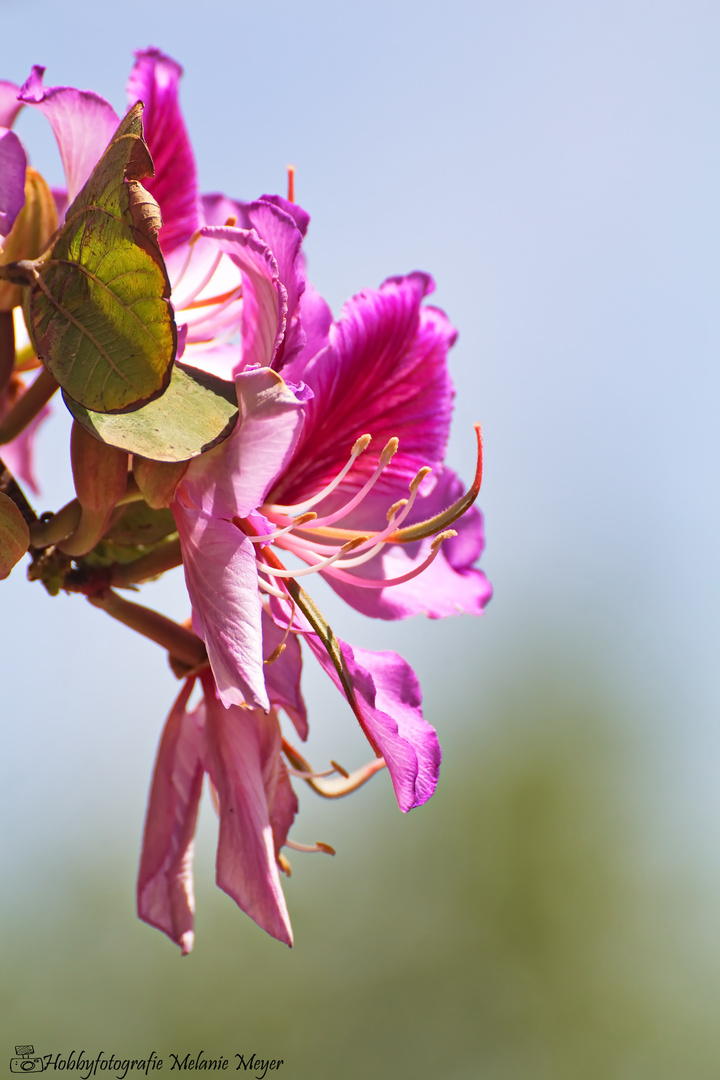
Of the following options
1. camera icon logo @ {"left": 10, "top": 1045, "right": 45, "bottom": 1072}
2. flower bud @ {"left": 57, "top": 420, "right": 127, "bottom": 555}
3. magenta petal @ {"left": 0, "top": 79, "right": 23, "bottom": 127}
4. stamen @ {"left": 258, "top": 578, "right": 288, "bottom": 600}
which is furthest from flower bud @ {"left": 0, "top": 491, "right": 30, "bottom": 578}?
camera icon logo @ {"left": 10, "top": 1045, "right": 45, "bottom": 1072}

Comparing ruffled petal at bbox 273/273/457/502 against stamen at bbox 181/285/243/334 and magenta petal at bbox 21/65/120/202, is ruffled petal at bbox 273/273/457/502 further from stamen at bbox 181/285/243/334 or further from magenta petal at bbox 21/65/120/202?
magenta petal at bbox 21/65/120/202

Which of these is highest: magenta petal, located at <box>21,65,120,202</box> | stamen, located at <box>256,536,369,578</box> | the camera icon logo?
magenta petal, located at <box>21,65,120,202</box>

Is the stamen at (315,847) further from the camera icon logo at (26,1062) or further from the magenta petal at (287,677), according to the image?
the camera icon logo at (26,1062)

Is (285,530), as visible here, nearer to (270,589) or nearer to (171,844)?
(270,589)

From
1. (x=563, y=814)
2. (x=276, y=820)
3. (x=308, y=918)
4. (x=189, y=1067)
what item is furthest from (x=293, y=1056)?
(x=276, y=820)

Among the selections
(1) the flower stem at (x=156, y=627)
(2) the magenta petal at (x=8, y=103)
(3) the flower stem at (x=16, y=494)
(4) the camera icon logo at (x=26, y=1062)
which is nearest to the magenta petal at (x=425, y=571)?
(1) the flower stem at (x=156, y=627)
